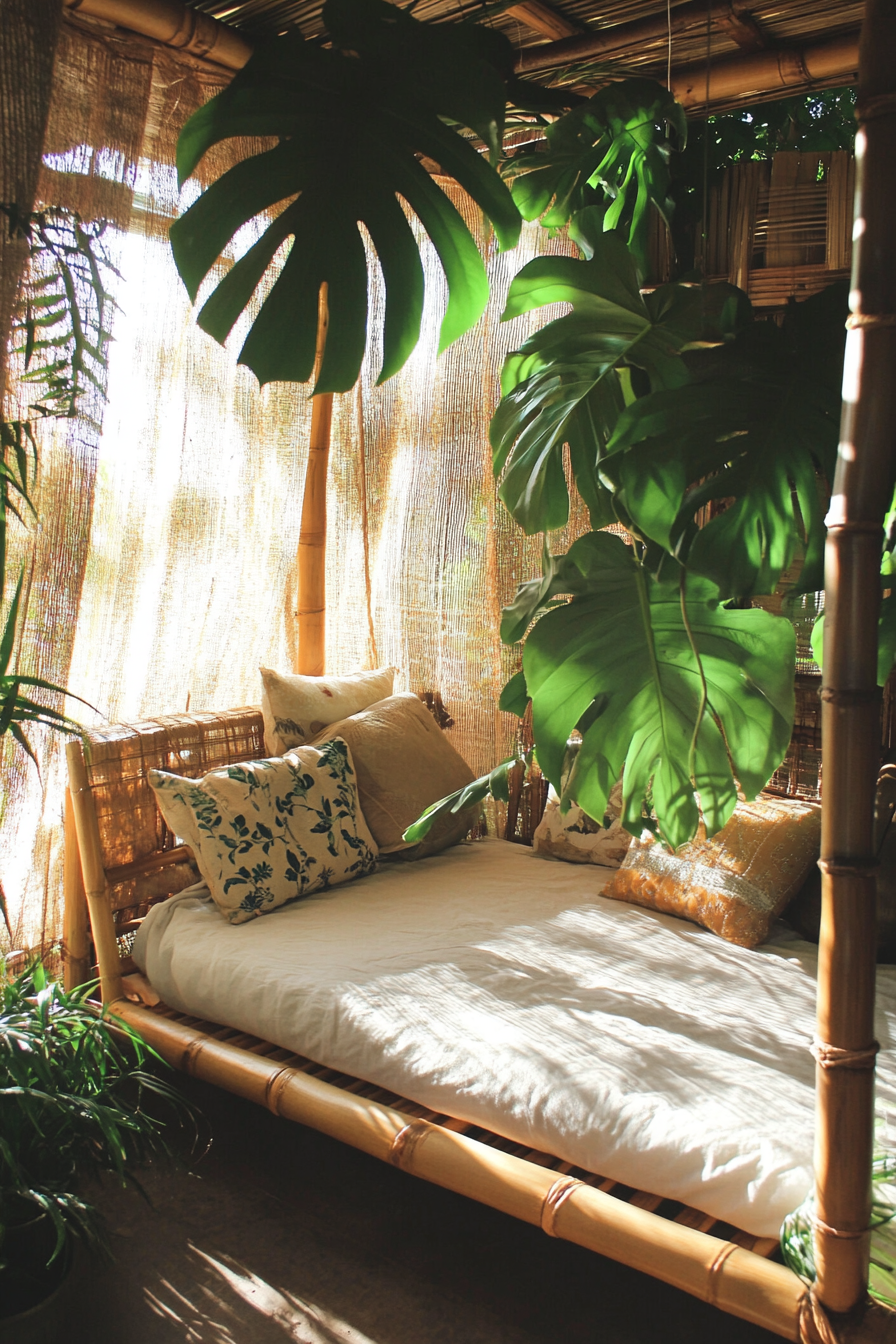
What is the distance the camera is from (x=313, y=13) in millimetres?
2094

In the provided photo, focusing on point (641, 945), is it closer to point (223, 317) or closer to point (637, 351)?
point (637, 351)

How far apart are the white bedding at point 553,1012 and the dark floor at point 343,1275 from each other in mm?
322

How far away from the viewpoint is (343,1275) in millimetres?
1763

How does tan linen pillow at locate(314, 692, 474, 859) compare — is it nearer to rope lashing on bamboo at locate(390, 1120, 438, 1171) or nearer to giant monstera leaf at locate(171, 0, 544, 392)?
rope lashing on bamboo at locate(390, 1120, 438, 1171)

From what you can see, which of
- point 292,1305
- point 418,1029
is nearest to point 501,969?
point 418,1029

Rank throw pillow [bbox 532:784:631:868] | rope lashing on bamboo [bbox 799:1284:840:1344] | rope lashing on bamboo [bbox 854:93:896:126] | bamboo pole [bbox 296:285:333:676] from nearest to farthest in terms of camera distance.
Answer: rope lashing on bamboo [bbox 854:93:896:126]
rope lashing on bamboo [bbox 799:1284:840:1344]
throw pillow [bbox 532:784:631:868]
bamboo pole [bbox 296:285:333:676]

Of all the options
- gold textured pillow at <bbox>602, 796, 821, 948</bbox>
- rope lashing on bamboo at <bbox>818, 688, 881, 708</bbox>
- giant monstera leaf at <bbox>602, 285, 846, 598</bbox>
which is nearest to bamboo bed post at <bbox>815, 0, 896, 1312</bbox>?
rope lashing on bamboo at <bbox>818, 688, 881, 708</bbox>

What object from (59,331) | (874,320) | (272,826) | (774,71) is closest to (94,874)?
(272,826)

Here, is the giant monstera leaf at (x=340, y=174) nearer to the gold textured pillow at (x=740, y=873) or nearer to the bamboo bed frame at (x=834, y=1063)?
the bamboo bed frame at (x=834, y=1063)

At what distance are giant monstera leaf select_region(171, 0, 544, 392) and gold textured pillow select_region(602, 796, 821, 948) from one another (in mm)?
1413

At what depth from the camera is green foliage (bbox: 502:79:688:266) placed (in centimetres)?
166

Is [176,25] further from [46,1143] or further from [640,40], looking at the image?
[46,1143]

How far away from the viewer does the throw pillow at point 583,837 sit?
257cm

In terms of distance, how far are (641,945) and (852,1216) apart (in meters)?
0.99
